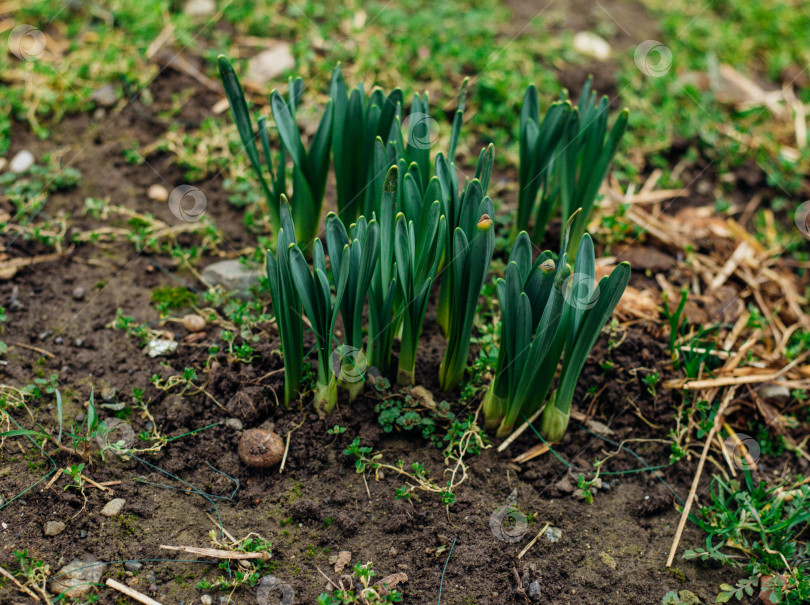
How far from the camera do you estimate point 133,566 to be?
5.77ft

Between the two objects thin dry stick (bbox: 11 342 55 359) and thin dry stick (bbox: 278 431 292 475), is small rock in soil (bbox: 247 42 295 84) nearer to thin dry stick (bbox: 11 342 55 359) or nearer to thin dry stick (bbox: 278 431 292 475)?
thin dry stick (bbox: 11 342 55 359)

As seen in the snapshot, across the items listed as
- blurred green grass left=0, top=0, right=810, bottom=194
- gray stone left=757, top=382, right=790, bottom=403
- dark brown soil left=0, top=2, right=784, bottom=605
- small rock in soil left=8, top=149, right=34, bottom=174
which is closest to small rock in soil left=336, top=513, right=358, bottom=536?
dark brown soil left=0, top=2, right=784, bottom=605

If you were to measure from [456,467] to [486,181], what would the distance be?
86 centimetres

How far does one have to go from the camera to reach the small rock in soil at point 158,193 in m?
2.85

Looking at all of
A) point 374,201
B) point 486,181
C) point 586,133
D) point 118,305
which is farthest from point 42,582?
point 586,133

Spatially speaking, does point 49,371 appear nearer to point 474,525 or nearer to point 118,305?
point 118,305

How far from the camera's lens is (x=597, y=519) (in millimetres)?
2023

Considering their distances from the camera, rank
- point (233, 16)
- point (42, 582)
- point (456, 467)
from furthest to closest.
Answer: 1. point (233, 16)
2. point (456, 467)
3. point (42, 582)

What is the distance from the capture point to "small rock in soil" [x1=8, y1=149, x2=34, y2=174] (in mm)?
2887

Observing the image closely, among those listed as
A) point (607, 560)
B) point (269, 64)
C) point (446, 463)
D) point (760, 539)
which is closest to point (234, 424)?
point (446, 463)

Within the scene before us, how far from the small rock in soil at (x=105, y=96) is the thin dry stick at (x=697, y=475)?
2.94 m

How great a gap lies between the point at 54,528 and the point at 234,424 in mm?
546

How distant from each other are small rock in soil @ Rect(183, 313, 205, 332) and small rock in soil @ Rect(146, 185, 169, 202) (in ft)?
2.41

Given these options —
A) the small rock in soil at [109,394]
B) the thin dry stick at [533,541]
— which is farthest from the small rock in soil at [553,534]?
the small rock in soil at [109,394]
